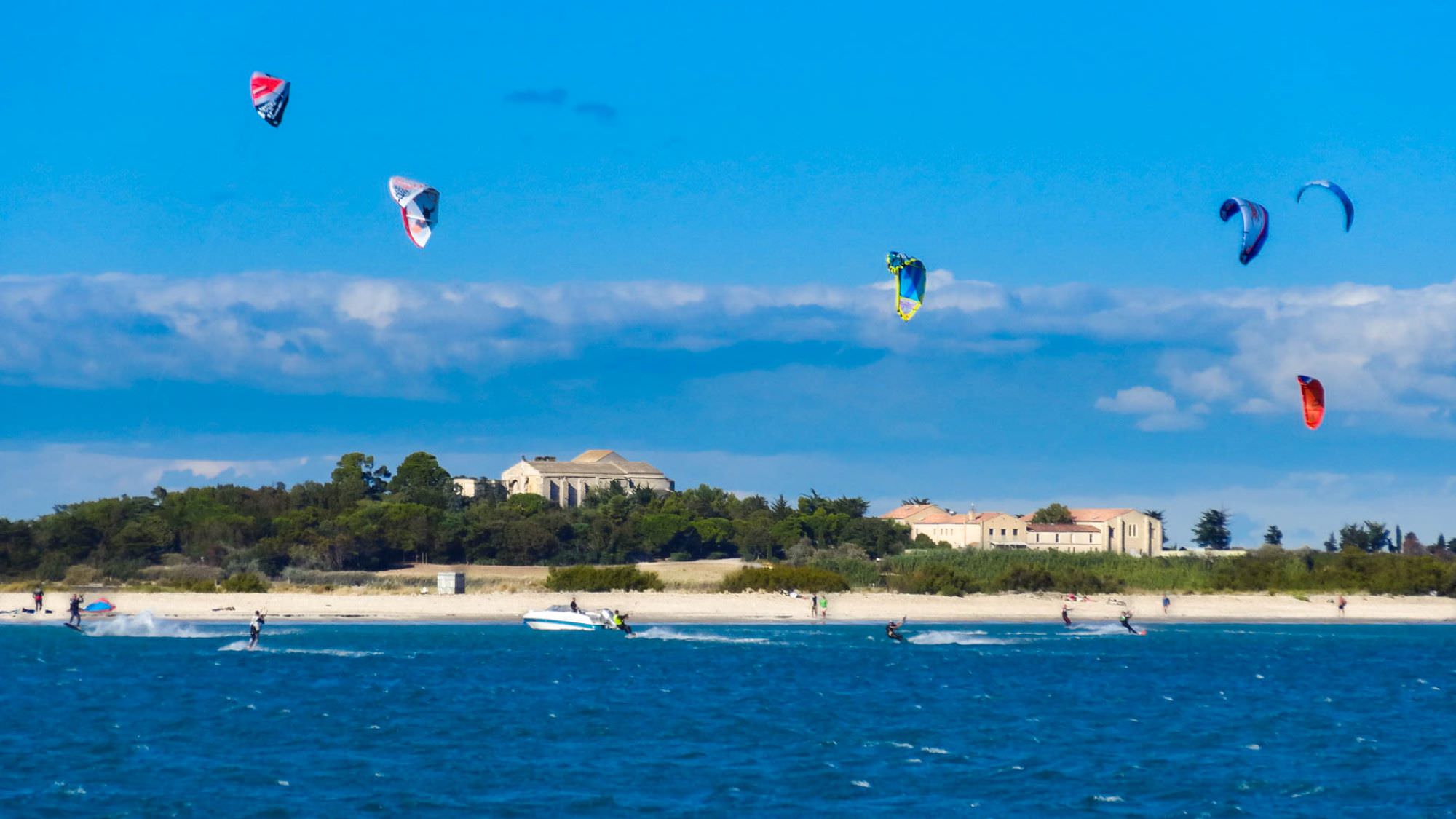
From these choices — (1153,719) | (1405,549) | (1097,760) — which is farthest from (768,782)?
(1405,549)

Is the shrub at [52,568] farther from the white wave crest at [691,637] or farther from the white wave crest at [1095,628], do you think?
the white wave crest at [1095,628]

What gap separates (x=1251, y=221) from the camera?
38000mm

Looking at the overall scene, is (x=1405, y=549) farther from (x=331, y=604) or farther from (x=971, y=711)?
(x=971, y=711)

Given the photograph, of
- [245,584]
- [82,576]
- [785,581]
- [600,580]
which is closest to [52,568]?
[82,576]

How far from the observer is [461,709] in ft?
112

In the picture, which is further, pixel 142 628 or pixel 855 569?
pixel 855 569

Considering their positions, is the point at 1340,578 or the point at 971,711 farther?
the point at 1340,578

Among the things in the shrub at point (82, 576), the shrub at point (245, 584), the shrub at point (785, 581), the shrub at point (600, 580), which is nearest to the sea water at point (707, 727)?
the shrub at point (245, 584)

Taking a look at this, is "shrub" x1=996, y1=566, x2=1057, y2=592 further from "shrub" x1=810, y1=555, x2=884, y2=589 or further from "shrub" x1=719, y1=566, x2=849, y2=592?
"shrub" x1=719, y1=566, x2=849, y2=592

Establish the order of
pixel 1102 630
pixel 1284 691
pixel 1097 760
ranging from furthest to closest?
pixel 1102 630
pixel 1284 691
pixel 1097 760

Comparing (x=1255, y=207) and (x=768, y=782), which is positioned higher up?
(x=1255, y=207)

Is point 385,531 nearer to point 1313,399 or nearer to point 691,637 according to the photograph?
point 691,637

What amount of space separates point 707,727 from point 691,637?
22.2m

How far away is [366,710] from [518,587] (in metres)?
36.5
